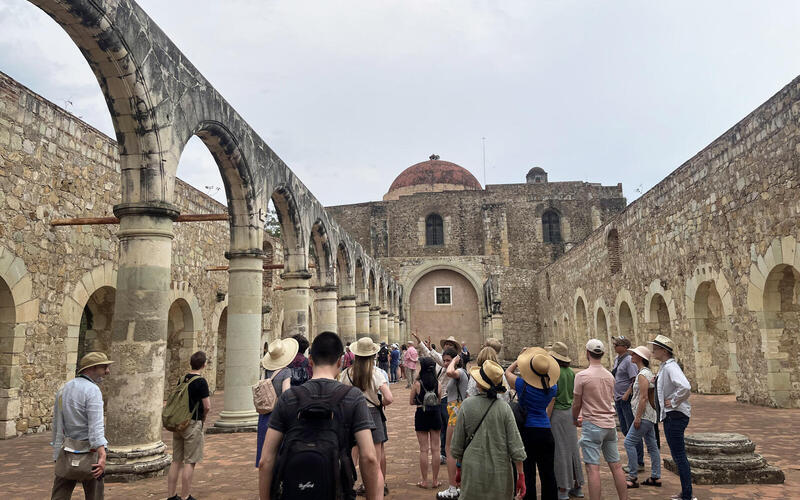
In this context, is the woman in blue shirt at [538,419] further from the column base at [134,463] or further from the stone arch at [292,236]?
the stone arch at [292,236]

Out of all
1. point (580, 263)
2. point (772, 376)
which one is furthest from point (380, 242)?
point (772, 376)

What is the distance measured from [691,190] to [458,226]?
23.8 metres

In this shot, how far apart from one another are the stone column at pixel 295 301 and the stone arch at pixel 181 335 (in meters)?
2.63

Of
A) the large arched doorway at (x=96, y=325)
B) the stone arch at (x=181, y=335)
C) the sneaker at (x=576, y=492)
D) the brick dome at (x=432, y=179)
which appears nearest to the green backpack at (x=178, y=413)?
the sneaker at (x=576, y=492)

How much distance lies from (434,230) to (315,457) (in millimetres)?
33083

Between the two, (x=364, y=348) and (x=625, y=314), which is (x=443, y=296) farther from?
(x=364, y=348)

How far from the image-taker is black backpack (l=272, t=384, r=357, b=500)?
2090 mm

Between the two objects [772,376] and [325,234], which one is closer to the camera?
[772,376]

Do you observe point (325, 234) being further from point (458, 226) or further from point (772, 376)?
point (458, 226)

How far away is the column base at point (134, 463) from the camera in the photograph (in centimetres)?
494

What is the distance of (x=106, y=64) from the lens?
5.30m

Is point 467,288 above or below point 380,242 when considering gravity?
below

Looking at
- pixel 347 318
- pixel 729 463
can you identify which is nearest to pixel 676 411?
pixel 729 463

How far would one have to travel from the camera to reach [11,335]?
280 inches
